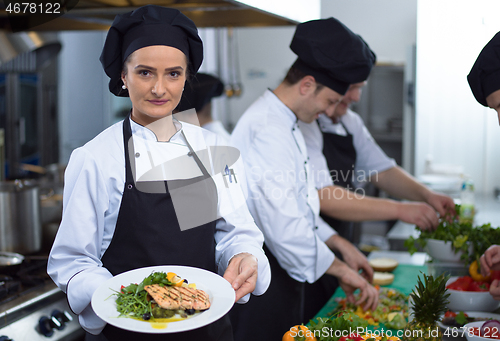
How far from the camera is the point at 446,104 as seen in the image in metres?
1.85

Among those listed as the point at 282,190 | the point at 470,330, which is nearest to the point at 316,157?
the point at 282,190

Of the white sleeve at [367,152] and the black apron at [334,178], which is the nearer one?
the black apron at [334,178]

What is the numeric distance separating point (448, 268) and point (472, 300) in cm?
27

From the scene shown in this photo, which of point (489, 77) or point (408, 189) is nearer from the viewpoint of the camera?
point (489, 77)

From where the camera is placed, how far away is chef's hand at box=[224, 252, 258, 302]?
1027 millimetres

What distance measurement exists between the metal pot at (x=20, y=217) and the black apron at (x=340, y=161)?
1.14 meters

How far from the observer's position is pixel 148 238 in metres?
1.07

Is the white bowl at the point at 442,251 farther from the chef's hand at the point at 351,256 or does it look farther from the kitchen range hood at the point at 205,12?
the kitchen range hood at the point at 205,12

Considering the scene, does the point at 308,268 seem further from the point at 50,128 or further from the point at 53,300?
the point at 50,128

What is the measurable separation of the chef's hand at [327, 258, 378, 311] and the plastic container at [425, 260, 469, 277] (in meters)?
0.23

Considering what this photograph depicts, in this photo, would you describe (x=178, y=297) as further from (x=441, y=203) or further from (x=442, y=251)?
(x=441, y=203)

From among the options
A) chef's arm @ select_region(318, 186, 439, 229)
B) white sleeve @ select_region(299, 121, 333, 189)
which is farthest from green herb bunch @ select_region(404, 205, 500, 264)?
white sleeve @ select_region(299, 121, 333, 189)

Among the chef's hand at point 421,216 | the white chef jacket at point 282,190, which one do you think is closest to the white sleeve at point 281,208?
the white chef jacket at point 282,190

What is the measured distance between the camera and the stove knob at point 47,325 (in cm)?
149
